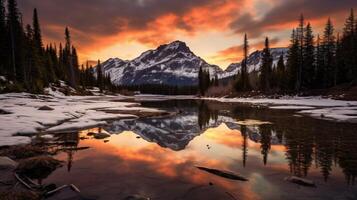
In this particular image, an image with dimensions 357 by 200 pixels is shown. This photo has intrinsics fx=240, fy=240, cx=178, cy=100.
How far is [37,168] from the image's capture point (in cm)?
889

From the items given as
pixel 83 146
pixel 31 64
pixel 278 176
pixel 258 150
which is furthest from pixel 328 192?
pixel 31 64

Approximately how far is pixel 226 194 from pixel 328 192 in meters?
3.05

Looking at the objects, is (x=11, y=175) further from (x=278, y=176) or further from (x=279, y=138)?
(x=279, y=138)

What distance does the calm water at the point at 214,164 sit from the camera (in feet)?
24.1

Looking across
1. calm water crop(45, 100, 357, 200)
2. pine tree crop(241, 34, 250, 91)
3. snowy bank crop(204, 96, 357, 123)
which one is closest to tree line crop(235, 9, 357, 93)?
snowy bank crop(204, 96, 357, 123)

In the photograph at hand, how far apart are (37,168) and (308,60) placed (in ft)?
224

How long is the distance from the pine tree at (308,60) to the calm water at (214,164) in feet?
167

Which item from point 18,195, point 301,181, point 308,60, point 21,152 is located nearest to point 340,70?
point 308,60

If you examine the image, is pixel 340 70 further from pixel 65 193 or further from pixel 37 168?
pixel 65 193

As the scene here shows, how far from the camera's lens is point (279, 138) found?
50.6 feet

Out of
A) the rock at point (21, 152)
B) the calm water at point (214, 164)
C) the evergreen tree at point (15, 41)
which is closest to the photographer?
the calm water at point (214, 164)

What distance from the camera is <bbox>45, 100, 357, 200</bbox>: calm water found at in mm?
7336

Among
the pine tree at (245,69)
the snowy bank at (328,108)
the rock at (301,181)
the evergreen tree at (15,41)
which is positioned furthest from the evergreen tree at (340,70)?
the evergreen tree at (15,41)

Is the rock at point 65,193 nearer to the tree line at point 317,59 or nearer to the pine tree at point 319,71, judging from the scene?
the tree line at point 317,59
